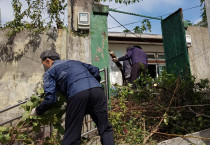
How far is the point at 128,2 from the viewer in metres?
5.93

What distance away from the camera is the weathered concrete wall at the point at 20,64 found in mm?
4207

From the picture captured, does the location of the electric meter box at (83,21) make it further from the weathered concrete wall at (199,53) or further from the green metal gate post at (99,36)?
the weathered concrete wall at (199,53)

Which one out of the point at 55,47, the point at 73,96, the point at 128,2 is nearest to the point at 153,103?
the point at 73,96

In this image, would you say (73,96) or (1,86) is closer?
(73,96)

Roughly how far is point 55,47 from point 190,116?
313 cm

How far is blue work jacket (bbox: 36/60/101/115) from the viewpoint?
2.46 metres

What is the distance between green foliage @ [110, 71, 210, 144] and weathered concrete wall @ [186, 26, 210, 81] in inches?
130

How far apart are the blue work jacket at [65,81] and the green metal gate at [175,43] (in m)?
3.76

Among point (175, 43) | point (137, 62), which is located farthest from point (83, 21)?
point (175, 43)

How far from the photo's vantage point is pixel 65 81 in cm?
255

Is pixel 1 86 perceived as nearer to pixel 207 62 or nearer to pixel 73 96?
pixel 73 96

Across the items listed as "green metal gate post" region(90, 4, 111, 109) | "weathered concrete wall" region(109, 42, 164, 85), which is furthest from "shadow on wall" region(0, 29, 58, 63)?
"weathered concrete wall" region(109, 42, 164, 85)

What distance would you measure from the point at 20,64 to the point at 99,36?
72.7 inches

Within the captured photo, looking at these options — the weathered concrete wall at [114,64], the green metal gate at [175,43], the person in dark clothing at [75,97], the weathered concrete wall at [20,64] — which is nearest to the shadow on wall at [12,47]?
the weathered concrete wall at [20,64]
